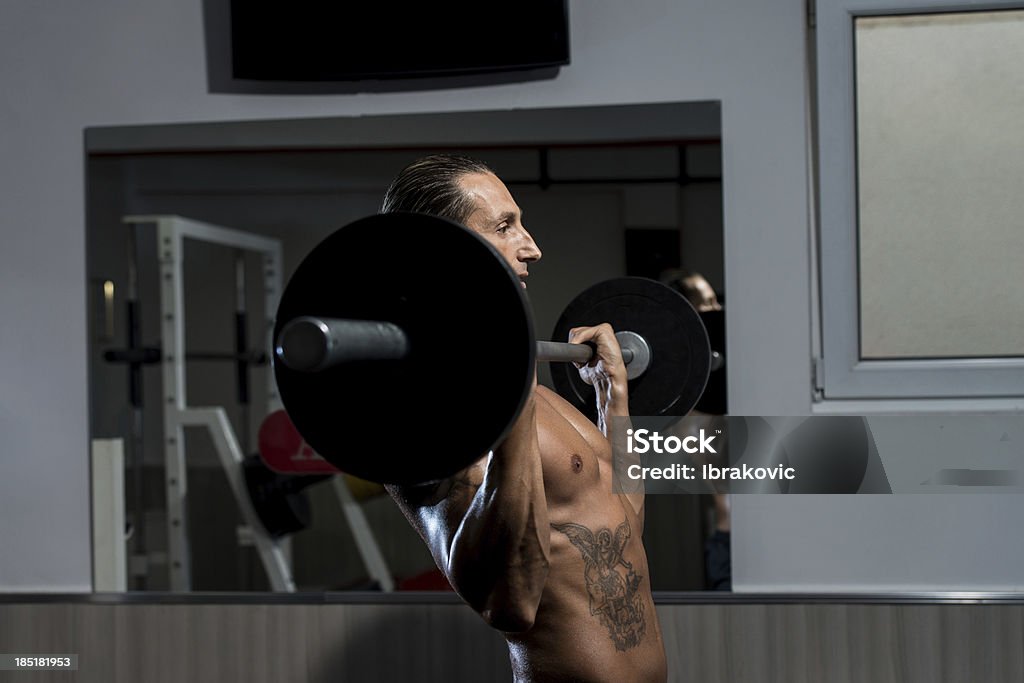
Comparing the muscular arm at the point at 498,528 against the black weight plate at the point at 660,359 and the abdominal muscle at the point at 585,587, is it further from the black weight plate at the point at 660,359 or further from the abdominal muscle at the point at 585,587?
the black weight plate at the point at 660,359

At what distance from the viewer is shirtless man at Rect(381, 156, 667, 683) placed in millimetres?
1102

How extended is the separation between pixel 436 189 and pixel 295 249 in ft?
3.23

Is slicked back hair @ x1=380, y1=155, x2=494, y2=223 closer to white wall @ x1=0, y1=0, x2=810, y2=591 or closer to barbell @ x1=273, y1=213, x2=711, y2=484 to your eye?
barbell @ x1=273, y1=213, x2=711, y2=484

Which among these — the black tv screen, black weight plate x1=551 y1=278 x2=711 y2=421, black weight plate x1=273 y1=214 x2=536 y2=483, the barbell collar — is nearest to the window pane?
black weight plate x1=551 y1=278 x2=711 y2=421

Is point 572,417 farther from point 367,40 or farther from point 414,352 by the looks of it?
point 367,40

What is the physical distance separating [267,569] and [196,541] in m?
0.19

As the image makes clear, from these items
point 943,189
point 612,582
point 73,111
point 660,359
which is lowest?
point 612,582

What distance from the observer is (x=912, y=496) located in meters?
2.02

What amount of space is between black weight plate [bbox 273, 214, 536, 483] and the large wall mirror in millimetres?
1199

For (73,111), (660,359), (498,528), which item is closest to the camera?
(498,528)

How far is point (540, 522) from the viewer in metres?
1.13

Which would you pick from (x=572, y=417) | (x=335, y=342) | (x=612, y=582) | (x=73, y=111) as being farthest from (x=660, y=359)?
(x=73, y=111)

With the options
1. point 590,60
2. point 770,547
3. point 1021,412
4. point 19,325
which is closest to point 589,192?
point 590,60

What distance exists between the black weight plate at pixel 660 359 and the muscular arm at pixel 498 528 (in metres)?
0.61
